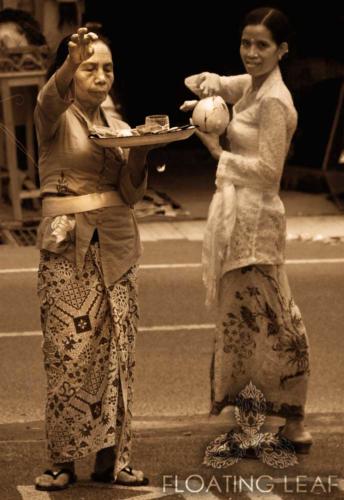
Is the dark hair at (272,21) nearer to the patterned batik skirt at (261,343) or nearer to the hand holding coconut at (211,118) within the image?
the hand holding coconut at (211,118)

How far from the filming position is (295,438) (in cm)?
748

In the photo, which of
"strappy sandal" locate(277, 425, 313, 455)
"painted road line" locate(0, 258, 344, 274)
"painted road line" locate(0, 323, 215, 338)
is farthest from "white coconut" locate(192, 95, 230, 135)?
"painted road line" locate(0, 258, 344, 274)

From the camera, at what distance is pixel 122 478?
6875mm

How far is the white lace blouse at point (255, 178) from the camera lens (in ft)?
23.6

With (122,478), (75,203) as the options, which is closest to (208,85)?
(75,203)

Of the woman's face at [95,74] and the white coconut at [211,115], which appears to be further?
the white coconut at [211,115]

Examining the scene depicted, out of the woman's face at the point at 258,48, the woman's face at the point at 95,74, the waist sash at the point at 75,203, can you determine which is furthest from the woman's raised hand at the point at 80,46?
the woman's face at the point at 258,48

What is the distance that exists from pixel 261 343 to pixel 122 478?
1043mm

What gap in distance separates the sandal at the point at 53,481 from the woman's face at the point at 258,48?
6.82 ft

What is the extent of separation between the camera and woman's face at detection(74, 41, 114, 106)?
665 centimetres

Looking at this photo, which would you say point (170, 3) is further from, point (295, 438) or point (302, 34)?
point (295, 438)

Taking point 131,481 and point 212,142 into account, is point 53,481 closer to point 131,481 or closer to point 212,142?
point 131,481

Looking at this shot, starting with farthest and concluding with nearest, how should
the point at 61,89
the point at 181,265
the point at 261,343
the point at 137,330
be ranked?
the point at 181,265
the point at 137,330
the point at 261,343
the point at 61,89

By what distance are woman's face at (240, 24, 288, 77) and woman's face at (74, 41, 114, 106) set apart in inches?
32.9
